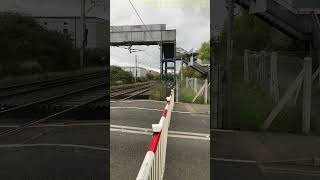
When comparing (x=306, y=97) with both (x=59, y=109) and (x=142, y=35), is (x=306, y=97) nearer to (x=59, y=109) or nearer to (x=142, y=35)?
(x=59, y=109)

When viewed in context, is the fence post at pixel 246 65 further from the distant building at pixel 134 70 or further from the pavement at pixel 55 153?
the distant building at pixel 134 70

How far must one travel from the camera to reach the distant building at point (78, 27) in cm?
516

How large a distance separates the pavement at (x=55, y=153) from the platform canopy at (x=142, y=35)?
10864 mm

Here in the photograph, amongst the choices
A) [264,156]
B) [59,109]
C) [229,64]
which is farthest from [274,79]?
[59,109]

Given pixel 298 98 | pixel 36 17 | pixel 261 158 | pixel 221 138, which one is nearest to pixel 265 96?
pixel 298 98

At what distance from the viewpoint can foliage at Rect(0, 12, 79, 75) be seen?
6.44m

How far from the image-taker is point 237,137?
23.6 ft

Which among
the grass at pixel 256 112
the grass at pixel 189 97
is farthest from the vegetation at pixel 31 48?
the grass at pixel 189 97

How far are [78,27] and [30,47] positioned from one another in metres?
1.78

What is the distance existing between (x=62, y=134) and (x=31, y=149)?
4.24 feet

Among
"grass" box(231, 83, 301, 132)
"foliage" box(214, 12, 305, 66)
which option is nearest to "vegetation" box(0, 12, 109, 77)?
"foliage" box(214, 12, 305, 66)

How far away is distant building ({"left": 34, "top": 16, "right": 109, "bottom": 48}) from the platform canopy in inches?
455

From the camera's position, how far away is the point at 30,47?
6844mm

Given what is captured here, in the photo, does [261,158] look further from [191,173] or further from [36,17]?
[36,17]
